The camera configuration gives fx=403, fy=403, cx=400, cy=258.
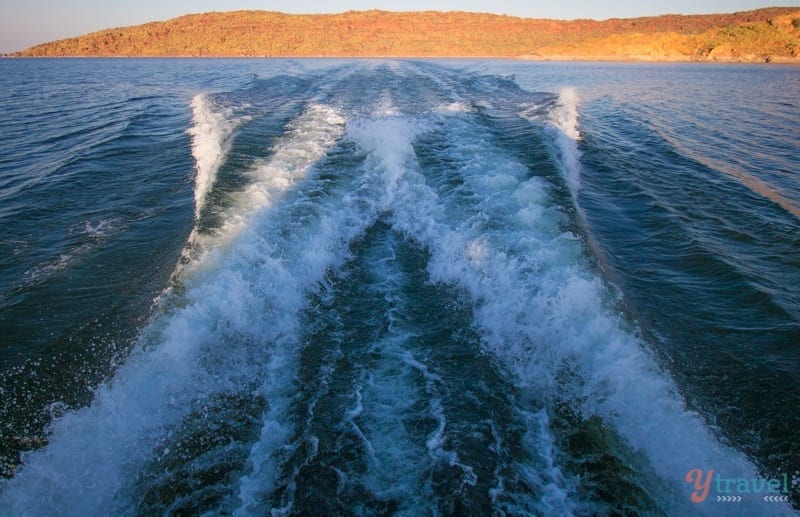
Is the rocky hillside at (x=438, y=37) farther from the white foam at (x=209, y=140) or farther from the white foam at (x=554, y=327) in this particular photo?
the white foam at (x=554, y=327)

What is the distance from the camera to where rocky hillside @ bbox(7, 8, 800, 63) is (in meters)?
75.6

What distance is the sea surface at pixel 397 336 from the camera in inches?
138

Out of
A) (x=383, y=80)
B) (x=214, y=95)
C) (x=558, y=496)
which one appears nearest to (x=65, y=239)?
(x=558, y=496)

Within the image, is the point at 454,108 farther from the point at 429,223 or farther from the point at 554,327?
the point at 554,327

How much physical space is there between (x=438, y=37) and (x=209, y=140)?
113635mm

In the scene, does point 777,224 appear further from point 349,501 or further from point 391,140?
point 349,501

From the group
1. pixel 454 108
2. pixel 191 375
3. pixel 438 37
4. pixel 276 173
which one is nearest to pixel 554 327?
pixel 191 375

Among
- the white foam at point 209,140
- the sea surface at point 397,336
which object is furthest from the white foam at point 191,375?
the white foam at point 209,140

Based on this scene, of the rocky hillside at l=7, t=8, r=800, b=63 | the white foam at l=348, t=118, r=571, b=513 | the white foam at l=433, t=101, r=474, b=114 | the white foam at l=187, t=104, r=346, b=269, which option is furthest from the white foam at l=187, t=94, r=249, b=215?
the rocky hillside at l=7, t=8, r=800, b=63

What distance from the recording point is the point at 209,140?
13258mm

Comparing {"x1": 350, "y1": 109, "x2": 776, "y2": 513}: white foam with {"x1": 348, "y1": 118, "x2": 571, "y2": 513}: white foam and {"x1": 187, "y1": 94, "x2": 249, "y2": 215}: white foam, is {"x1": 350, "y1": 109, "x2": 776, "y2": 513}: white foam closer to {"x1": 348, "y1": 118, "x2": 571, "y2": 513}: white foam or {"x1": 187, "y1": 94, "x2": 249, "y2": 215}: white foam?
{"x1": 348, "y1": 118, "x2": 571, "y2": 513}: white foam

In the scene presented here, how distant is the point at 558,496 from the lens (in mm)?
3396

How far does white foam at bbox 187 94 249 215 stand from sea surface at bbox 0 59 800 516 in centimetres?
17

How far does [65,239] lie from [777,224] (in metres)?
13.9
